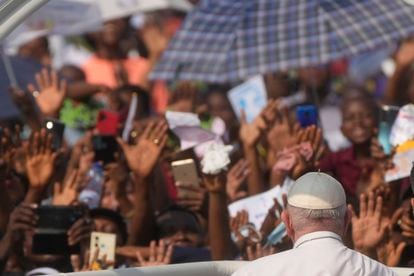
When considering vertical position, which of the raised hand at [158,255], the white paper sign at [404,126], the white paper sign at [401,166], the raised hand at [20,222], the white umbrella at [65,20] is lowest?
the raised hand at [158,255]

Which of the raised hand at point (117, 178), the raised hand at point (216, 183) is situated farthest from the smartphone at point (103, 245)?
the raised hand at point (117, 178)

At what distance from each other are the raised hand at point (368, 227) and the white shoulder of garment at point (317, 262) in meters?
2.14

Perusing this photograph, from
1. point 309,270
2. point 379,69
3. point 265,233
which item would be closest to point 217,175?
point 265,233

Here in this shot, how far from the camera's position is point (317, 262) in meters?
5.84

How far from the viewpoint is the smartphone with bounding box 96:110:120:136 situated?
10.9 m

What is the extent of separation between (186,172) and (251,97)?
1854 millimetres

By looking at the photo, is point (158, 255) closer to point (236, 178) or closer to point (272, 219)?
point (272, 219)

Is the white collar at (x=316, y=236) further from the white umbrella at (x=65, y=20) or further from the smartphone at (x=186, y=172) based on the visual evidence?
the white umbrella at (x=65, y=20)

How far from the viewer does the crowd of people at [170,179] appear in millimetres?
8461

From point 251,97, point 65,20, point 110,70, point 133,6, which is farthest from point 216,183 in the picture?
point 110,70

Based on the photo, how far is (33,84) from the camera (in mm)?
12000

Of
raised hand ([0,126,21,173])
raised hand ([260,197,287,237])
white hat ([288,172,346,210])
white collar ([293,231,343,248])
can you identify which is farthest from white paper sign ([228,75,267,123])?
white collar ([293,231,343,248])

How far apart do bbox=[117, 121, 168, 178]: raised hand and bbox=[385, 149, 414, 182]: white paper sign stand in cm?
140

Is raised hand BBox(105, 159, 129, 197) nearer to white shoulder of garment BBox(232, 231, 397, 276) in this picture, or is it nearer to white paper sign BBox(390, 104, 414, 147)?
white paper sign BBox(390, 104, 414, 147)
